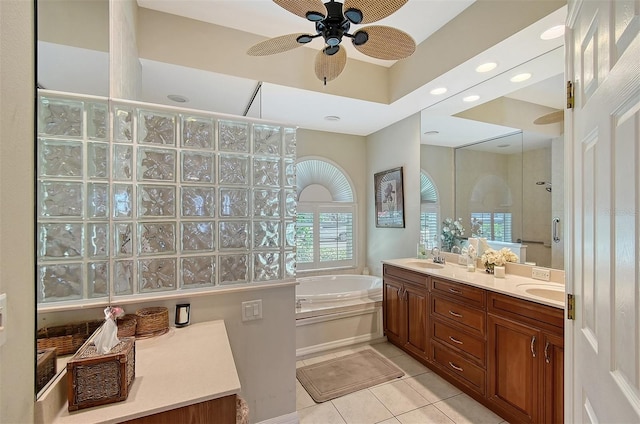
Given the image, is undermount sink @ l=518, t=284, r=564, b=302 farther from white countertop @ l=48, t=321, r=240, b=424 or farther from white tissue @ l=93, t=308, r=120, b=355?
white tissue @ l=93, t=308, r=120, b=355

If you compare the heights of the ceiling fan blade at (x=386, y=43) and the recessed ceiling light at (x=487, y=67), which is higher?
the recessed ceiling light at (x=487, y=67)

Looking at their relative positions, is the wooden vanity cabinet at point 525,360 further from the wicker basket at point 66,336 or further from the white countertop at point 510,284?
the wicker basket at point 66,336

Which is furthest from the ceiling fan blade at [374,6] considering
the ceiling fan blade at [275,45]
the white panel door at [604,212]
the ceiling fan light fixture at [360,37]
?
the white panel door at [604,212]

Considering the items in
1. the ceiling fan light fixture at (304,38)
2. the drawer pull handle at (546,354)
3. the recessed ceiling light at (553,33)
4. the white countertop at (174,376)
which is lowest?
the drawer pull handle at (546,354)

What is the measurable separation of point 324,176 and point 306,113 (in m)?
1.15

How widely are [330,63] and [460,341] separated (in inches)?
92.6

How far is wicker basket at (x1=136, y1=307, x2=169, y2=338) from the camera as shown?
57.1 inches

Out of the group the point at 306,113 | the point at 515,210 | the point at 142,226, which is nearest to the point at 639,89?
the point at 142,226

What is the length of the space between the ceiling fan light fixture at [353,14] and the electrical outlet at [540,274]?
2224 mm

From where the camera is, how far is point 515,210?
8.06ft

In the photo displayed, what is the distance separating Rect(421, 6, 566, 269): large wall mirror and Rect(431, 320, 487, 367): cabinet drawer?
810mm

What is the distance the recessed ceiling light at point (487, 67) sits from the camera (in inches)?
89.9
